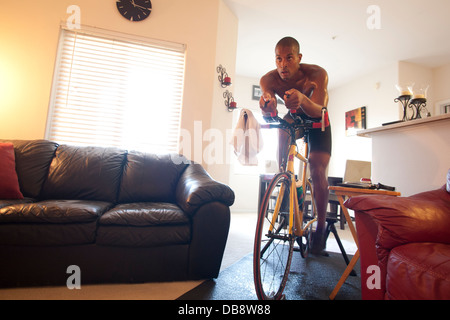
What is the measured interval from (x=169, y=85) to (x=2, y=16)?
1851 mm

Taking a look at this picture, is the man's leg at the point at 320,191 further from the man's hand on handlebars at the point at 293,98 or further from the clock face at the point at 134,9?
the clock face at the point at 134,9

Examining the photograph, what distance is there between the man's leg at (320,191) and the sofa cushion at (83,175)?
1697 millimetres

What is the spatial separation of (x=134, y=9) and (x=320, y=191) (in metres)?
2.93

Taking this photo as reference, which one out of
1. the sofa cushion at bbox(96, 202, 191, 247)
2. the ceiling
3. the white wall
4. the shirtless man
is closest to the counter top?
the shirtless man

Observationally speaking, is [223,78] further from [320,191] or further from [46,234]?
[46,234]

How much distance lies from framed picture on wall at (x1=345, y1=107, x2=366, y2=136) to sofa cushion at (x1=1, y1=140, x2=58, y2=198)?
5214 mm

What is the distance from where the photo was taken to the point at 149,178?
78.6 inches

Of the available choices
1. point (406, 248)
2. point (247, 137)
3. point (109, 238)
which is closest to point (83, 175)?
point (109, 238)

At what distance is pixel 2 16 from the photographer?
2361mm

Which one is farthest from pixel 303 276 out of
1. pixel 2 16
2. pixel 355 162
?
pixel 2 16

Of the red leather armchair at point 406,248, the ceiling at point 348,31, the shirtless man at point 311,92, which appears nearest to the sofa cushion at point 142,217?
the shirtless man at point 311,92
